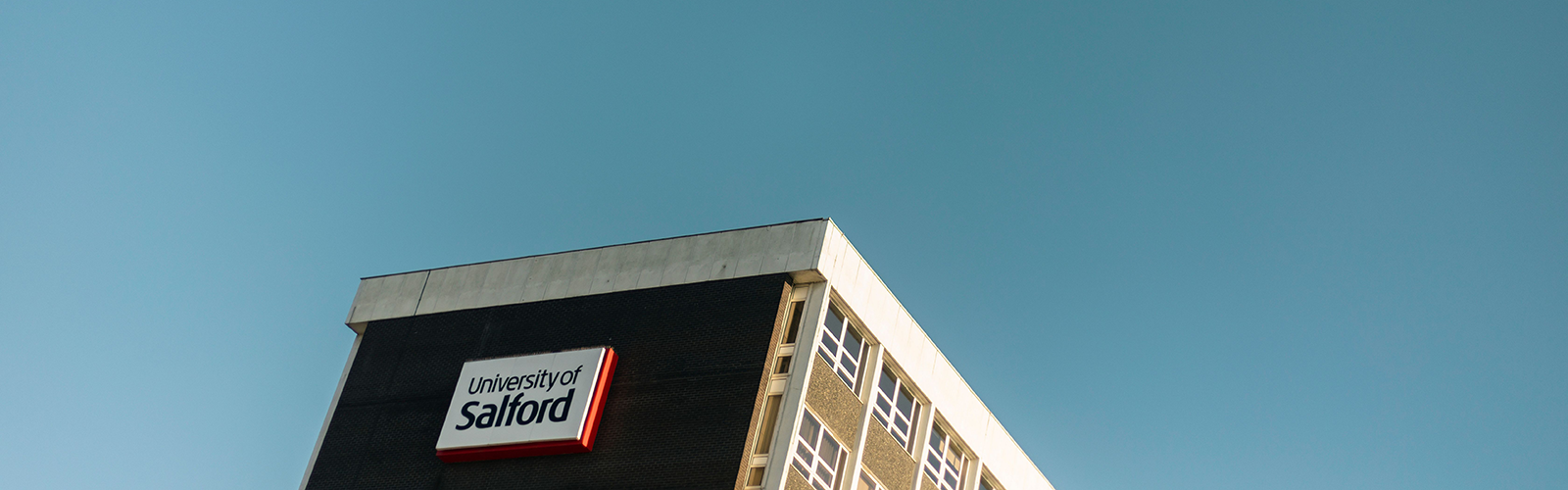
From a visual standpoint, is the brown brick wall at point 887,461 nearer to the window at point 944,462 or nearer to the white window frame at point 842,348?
the window at point 944,462

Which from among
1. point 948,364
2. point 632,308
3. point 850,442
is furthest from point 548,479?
point 948,364

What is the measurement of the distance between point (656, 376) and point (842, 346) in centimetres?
581

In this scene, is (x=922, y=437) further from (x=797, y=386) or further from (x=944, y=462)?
(x=797, y=386)

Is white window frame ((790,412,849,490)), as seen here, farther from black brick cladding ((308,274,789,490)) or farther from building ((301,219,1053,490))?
black brick cladding ((308,274,789,490))

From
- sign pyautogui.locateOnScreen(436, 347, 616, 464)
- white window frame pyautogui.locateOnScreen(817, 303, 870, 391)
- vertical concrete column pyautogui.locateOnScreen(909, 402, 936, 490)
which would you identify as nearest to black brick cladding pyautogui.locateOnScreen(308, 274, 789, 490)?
sign pyautogui.locateOnScreen(436, 347, 616, 464)

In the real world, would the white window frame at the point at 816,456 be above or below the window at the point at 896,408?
below

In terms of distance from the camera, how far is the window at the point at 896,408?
44.2 m

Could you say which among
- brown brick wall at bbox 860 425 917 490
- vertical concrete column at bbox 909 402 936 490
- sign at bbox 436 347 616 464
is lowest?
sign at bbox 436 347 616 464

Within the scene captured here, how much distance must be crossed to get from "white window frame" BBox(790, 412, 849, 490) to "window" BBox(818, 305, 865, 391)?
2.01 meters

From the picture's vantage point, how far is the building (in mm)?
39438

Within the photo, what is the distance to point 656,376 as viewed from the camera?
40.9 m

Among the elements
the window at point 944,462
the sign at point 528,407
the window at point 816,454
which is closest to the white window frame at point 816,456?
the window at point 816,454

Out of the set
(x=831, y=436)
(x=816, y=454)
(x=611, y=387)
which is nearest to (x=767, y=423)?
(x=816, y=454)

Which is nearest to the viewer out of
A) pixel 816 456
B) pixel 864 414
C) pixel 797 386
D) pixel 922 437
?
pixel 797 386
